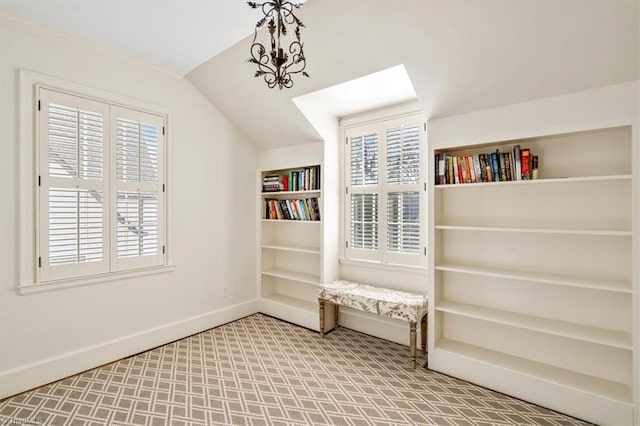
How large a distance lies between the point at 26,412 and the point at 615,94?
4.36 m

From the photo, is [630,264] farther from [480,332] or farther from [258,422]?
[258,422]

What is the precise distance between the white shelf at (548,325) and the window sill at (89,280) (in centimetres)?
272

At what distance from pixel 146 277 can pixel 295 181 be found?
191 centimetres

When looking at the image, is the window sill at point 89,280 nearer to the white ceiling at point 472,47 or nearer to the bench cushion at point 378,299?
the bench cushion at point 378,299

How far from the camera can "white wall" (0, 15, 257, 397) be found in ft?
7.32

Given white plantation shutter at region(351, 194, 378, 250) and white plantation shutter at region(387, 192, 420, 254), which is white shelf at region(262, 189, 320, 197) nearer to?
white plantation shutter at region(351, 194, 378, 250)

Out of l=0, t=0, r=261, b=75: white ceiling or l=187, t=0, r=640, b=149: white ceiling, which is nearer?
l=187, t=0, r=640, b=149: white ceiling

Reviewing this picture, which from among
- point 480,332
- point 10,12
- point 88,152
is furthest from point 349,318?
point 10,12

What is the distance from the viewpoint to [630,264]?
201 centimetres

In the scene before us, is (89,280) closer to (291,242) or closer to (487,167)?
(291,242)

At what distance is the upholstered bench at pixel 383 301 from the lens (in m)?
2.61

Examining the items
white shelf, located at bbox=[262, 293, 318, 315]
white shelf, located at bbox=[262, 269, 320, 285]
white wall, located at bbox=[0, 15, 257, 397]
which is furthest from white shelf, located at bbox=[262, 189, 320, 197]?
white shelf, located at bbox=[262, 293, 318, 315]

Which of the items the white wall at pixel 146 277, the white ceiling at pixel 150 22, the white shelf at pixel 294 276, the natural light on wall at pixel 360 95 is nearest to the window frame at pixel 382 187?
the natural light on wall at pixel 360 95

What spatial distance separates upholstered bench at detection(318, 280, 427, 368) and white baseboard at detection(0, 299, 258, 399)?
136 centimetres
